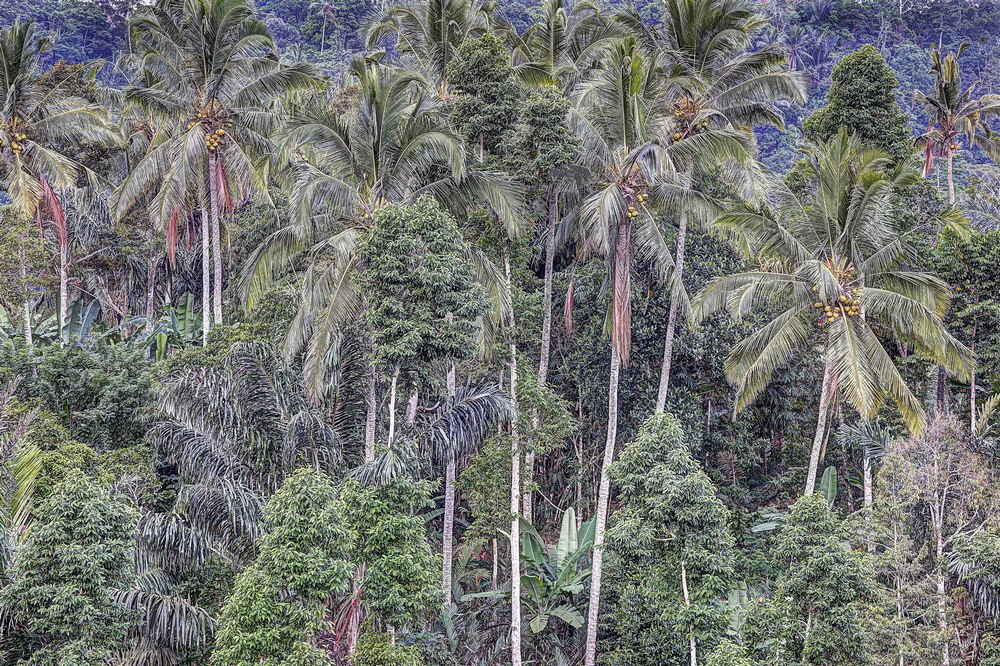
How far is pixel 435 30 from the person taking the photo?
23.9 meters

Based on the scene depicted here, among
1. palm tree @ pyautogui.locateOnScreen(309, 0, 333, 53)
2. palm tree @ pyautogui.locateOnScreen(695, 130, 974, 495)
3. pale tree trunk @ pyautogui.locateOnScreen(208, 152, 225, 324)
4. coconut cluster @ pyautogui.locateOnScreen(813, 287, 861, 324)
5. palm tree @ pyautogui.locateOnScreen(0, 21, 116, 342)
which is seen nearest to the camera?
palm tree @ pyautogui.locateOnScreen(695, 130, 974, 495)

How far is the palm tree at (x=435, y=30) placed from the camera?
23.8 meters

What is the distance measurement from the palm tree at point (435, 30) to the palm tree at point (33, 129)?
7621 millimetres

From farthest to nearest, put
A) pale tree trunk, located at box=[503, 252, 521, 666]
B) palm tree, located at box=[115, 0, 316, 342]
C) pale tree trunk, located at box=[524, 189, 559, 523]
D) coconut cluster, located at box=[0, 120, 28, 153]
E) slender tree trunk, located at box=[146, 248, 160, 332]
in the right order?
slender tree trunk, located at box=[146, 248, 160, 332] → coconut cluster, located at box=[0, 120, 28, 153] → palm tree, located at box=[115, 0, 316, 342] → pale tree trunk, located at box=[524, 189, 559, 523] → pale tree trunk, located at box=[503, 252, 521, 666]

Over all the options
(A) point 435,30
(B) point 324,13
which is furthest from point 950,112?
(B) point 324,13

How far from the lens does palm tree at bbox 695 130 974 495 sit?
17781mm

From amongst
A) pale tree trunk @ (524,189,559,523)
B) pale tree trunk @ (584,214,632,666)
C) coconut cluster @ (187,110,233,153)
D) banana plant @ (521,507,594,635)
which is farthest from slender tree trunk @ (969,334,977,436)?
coconut cluster @ (187,110,233,153)

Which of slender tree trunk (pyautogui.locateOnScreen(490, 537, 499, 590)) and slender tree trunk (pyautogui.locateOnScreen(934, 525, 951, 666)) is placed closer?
slender tree trunk (pyautogui.locateOnScreen(934, 525, 951, 666))

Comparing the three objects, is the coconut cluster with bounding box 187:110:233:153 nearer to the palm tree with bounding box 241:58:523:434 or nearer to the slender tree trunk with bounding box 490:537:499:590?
the palm tree with bounding box 241:58:523:434

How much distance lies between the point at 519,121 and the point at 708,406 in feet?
26.2

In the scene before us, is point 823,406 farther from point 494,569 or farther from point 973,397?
A: point 494,569

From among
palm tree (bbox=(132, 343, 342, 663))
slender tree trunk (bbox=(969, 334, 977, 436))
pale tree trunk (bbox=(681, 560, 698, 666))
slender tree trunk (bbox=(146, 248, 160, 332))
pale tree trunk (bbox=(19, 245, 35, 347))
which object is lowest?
pale tree trunk (bbox=(681, 560, 698, 666))

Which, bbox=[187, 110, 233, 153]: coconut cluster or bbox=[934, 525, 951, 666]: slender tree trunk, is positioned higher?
bbox=[187, 110, 233, 153]: coconut cluster

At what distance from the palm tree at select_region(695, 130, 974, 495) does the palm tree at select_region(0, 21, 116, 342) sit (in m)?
14.9
